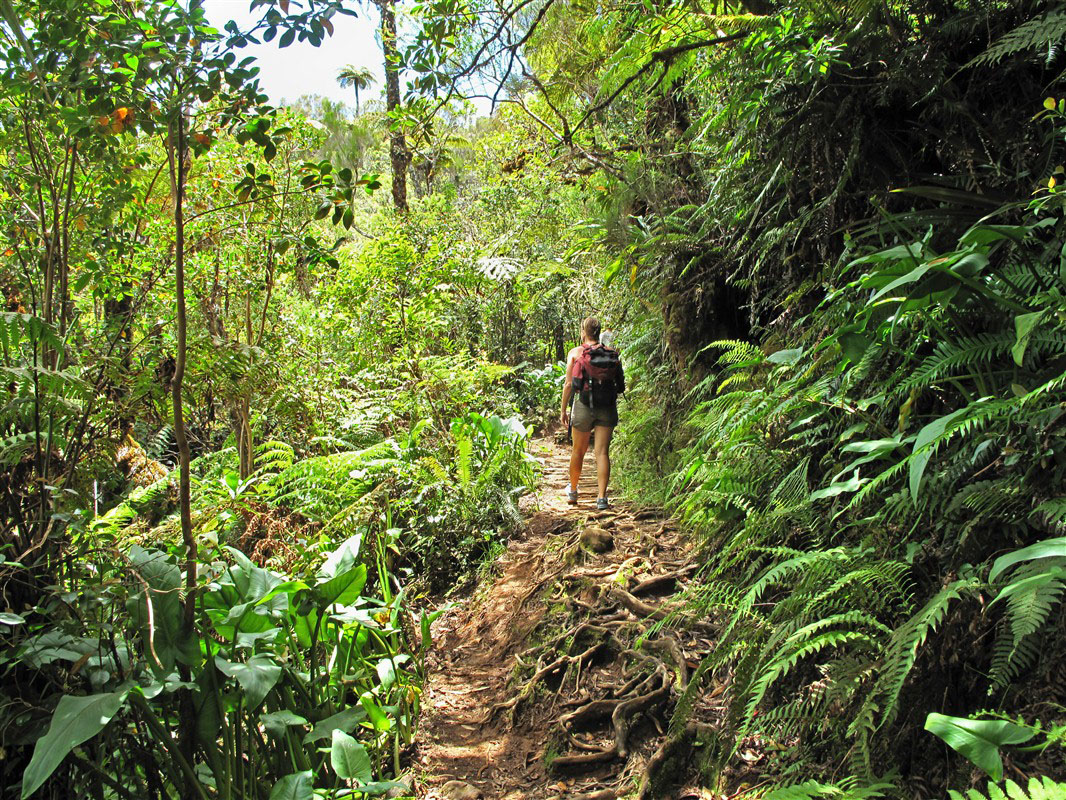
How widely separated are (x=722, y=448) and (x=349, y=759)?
2327 millimetres

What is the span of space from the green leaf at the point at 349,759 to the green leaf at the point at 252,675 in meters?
0.36

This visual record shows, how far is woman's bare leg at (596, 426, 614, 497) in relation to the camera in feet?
18.8

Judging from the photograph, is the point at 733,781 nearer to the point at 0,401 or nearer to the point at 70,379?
the point at 70,379

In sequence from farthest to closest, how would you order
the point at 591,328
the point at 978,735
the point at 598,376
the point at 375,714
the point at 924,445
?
1. the point at 591,328
2. the point at 598,376
3. the point at 375,714
4. the point at 924,445
5. the point at 978,735

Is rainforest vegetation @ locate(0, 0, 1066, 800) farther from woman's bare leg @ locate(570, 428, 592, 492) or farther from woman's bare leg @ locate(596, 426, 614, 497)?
woman's bare leg @ locate(570, 428, 592, 492)

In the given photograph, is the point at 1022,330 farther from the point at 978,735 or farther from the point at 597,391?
the point at 597,391

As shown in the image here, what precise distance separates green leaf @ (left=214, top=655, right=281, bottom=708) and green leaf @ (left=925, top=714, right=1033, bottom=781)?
6.16 feet

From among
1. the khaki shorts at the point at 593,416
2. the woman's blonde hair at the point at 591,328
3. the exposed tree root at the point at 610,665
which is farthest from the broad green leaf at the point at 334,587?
the woman's blonde hair at the point at 591,328

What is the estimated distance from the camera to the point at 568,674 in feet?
11.0

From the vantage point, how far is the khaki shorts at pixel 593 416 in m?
5.85

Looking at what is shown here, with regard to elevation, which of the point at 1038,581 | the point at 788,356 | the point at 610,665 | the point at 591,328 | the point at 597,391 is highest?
the point at 591,328

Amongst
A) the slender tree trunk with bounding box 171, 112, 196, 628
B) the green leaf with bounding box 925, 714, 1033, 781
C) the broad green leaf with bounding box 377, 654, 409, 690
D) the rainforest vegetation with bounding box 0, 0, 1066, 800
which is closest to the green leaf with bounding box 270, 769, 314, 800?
the rainforest vegetation with bounding box 0, 0, 1066, 800

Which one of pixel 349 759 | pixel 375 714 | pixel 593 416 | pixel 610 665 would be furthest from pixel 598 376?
pixel 349 759

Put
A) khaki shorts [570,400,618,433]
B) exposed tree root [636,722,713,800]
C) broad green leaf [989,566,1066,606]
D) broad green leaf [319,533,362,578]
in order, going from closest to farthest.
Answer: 1. broad green leaf [989,566,1066,606]
2. exposed tree root [636,722,713,800]
3. broad green leaf [319,533,362,578]
4. khaki shorts [570,400,618,433]
